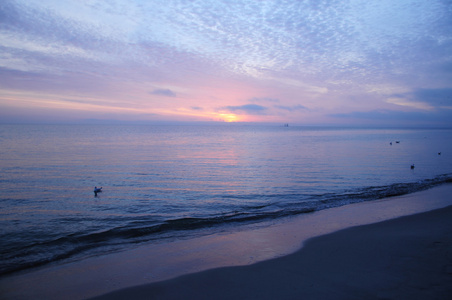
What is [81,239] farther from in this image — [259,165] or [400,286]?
[259,165]

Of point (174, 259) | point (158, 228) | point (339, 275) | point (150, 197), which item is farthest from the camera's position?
point (150, 197)

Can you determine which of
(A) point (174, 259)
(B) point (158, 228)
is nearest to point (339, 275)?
(A) point (174, 259)

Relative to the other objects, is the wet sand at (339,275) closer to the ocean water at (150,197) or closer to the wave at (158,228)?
the wave at (158,228)

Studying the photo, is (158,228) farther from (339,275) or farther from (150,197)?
(339,275)

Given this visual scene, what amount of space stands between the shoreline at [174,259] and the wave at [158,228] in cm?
91

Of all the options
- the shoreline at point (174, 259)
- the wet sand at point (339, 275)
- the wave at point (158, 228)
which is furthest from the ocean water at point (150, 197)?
the wet sand at point (339, 275)

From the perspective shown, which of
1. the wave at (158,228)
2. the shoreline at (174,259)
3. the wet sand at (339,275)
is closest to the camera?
the wet sand at (339,275)

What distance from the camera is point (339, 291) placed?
598 centimetres

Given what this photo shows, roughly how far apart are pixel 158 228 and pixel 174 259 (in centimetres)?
353

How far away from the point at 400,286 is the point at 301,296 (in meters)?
2.37

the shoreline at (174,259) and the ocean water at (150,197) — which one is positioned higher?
the ocean water at (150,197)

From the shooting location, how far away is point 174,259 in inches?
332

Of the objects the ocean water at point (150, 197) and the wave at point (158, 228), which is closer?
the wave at point (158, 228)

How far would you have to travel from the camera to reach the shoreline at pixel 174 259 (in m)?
6.89
